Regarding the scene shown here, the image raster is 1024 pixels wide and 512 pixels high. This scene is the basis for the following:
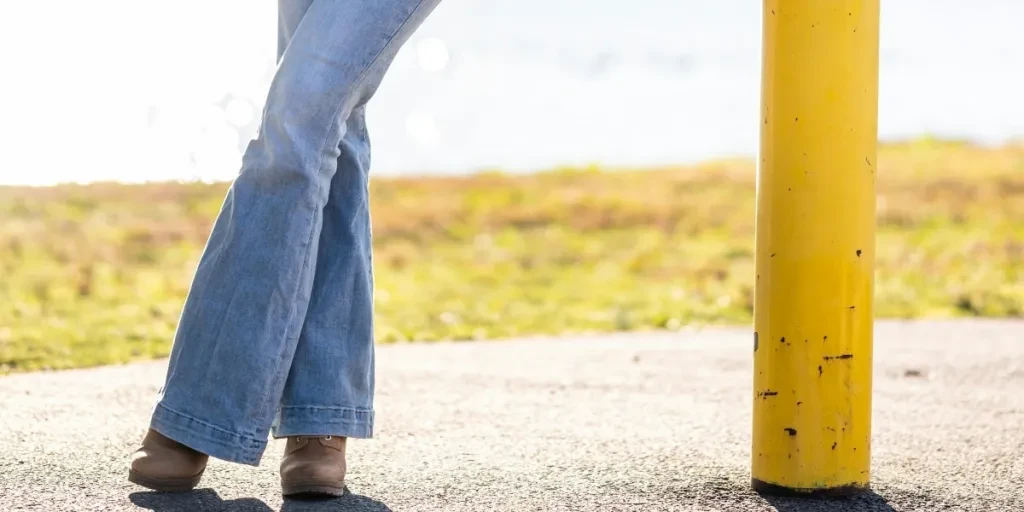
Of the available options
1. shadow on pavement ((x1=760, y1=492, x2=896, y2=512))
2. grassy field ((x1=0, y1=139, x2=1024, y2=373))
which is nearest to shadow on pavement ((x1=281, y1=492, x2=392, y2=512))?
shadow on pavement ((x1=760, y1=492, x2=896, y2=512))

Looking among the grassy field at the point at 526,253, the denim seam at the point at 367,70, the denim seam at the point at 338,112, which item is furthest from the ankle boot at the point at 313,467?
the grassy field at the point at 526,253

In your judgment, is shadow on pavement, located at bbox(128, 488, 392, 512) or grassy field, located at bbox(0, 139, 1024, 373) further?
grassy field, located at bbox(0, 139, 1024, 373)

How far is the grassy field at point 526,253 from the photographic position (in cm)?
616

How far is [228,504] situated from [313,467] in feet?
0.52

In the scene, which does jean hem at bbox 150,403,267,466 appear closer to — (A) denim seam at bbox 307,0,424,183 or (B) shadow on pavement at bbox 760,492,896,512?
(A) denim seam at bbox 307,0,424,183

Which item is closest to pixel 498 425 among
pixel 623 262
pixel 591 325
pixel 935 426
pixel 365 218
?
pixel 365 218

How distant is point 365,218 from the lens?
2131 millimetres

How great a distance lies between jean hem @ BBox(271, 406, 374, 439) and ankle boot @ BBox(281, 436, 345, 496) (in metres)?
0.02

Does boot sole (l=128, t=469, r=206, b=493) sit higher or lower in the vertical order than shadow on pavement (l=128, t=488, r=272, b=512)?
higher

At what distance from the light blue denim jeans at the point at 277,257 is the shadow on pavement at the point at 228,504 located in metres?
0.09

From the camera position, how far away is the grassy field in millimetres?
6156

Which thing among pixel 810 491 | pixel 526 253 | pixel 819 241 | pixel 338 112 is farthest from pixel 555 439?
pixel 526 253

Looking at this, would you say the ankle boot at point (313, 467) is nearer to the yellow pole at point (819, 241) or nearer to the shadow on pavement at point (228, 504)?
the shadow on pavement at point (228, 504)

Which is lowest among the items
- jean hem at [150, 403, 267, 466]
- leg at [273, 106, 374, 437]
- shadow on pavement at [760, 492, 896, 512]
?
shadow on pavement at [760, 492, 896, 512]
